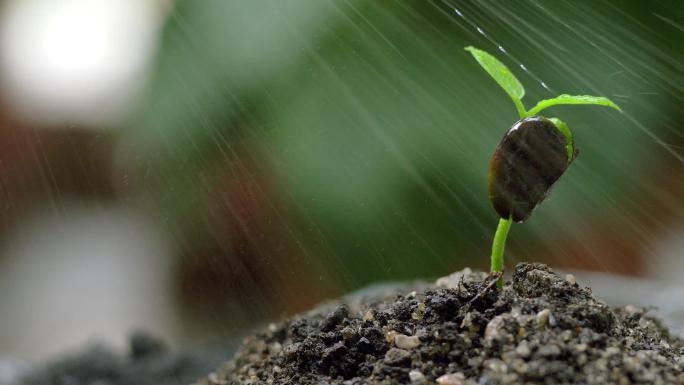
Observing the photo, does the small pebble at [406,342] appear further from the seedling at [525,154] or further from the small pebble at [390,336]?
the seedling at [525,154]

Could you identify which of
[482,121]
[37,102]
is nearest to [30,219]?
[37,102]

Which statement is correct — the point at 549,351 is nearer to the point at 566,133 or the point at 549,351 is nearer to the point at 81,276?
the point at 566,133

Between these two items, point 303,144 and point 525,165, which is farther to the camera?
point 303,144

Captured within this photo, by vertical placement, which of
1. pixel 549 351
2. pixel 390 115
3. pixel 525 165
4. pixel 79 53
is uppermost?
pixel 79 53

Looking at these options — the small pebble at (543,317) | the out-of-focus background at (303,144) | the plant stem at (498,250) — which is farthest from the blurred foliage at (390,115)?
the small pebble at (543,317)

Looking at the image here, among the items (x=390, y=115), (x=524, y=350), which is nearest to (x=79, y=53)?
(x=390, y=115)

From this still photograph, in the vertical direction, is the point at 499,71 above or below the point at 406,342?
above

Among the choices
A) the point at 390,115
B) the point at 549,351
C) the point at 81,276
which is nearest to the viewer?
the point at 549,351
